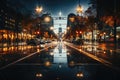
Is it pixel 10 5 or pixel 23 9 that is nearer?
pixel 10 5

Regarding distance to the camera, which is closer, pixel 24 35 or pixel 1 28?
pixel 1 28

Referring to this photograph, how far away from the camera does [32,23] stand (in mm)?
109875

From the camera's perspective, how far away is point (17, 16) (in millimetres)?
95125

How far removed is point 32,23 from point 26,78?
98.4m

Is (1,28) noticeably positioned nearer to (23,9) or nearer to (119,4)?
(23,9)

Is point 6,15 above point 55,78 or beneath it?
above

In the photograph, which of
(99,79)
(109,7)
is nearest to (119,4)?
(109,7)

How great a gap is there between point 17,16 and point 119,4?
4368cm

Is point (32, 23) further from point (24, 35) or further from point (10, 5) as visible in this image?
point (24, 35)

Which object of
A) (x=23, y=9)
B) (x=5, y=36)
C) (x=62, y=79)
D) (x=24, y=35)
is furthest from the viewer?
(x=24, y=35)

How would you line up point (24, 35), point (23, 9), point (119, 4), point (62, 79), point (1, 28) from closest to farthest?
point (62, 79) < point (119, 4) < point (1, 28) < point (23, 9) < point (24, 35)

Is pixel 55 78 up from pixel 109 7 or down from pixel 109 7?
down

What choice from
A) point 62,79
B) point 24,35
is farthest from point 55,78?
point 24,35

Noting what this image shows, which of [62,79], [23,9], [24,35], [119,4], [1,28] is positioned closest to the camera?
[62,79]
